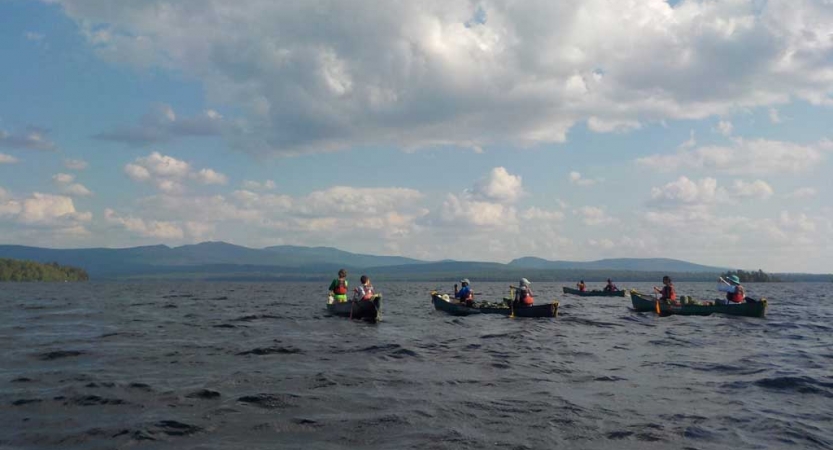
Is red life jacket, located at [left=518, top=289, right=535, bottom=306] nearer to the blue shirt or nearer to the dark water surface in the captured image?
the blue shirt

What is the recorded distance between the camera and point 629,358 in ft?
65.7

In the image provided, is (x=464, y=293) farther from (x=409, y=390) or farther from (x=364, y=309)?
(x=409, y=390)

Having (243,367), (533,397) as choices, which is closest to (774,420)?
(533,397)

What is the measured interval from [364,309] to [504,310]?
9765 mm

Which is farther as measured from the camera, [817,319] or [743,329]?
[817,319]

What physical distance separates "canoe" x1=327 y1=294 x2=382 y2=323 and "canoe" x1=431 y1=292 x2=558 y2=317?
7.64 metres

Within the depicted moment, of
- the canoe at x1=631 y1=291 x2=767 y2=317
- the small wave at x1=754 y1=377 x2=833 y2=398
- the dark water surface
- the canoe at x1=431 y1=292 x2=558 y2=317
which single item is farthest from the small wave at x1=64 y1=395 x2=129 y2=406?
the canoe at x1=631 y1=291 x2=767 y2=317

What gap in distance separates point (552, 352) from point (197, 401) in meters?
13.3

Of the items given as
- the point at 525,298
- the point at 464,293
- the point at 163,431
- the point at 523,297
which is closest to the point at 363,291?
the point at 464,293

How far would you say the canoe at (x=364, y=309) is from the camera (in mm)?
32484

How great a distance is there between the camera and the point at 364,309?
108 feet

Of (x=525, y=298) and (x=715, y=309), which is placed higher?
(x=525, y=298)

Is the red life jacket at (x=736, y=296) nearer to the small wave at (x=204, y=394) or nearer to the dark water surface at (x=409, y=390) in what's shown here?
the dark water surface at (x=409, y=390)

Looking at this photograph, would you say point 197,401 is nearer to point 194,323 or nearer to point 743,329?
point 194,323
